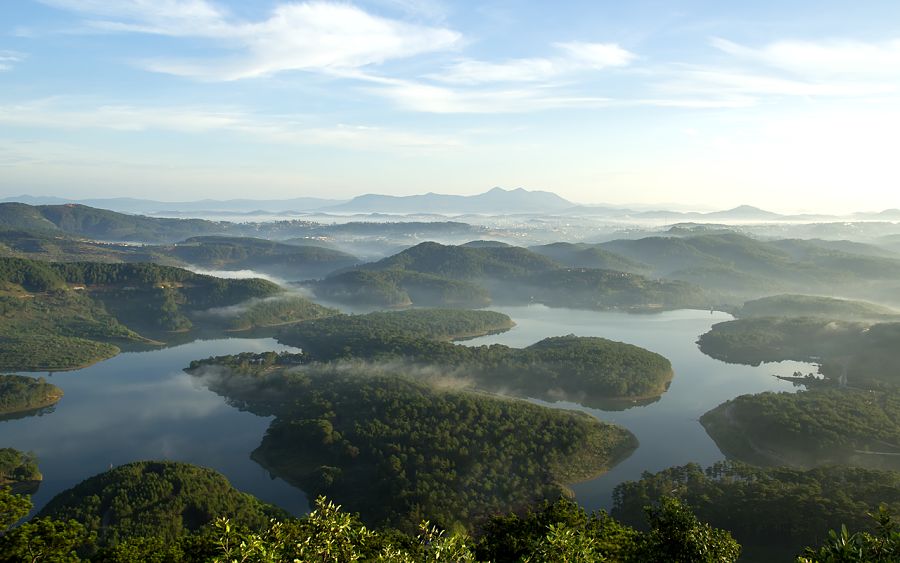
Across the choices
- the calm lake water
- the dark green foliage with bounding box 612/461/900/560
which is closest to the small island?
the calm lake water

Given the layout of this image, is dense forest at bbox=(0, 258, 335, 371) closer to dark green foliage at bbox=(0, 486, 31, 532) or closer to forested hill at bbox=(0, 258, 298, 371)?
forested hill at bbox=(0, 258, 298, 371)

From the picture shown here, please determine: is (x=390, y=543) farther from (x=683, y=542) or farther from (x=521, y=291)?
(x=521, y=291)

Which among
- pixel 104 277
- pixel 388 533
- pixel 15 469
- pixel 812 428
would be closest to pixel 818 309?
pixel 812 428

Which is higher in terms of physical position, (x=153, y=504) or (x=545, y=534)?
(x=545, y=534)

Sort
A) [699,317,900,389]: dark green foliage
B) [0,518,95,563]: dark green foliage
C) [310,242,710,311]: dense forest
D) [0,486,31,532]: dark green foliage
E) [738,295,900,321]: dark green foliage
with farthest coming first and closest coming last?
[310,242,710,311]: dense forest < [738,295,900,321]: dark green foliage < [699,317,900,389]: dark green foliage < [0,486,31,532]: dark green foliage < [0,518,95,563]: dark green foliage

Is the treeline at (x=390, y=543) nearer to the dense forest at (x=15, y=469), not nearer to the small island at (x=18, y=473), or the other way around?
the small island at (x=18, y=473)

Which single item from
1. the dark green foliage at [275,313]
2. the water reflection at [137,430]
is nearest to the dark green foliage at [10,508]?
the water reflection at [137,430]
